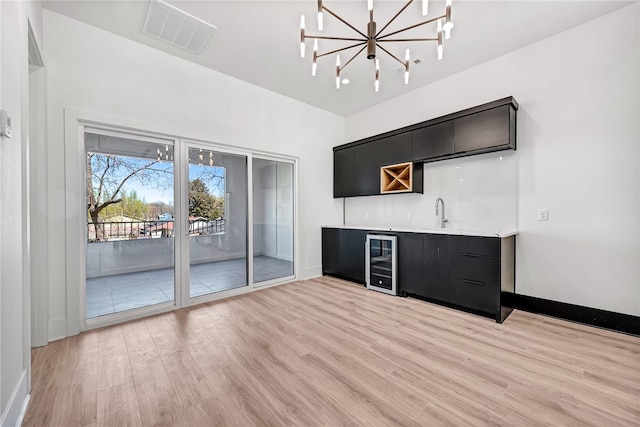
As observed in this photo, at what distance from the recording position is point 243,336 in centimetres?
247

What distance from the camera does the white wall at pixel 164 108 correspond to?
2.49 metres

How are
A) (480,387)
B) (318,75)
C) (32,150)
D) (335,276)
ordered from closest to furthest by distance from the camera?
(480,387) → (32,150) → (318,75) → (335,276)

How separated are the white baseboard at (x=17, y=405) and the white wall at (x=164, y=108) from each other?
1076 mm

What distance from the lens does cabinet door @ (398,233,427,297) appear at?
11.2 feet

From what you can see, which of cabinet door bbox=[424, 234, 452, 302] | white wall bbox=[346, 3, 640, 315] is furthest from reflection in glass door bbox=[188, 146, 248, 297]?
white wall bbox=[346, 3, 640, 315]

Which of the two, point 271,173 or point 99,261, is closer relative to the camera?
point 99,261

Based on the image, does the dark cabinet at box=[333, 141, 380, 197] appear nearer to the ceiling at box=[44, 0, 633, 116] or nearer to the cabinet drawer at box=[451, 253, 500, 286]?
the ceiling at box=[44, 0, 633, 116]

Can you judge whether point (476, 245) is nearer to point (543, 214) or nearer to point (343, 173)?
point (543, 214)

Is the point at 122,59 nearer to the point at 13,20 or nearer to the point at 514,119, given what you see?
the point at 13,20

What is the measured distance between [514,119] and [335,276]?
133 inches

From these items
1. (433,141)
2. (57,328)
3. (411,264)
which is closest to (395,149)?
(433,141)

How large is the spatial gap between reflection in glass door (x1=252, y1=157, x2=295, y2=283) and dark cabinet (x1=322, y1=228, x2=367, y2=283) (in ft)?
2.10

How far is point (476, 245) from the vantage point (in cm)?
291

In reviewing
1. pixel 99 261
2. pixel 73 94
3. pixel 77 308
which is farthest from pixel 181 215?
pixel 73 94
